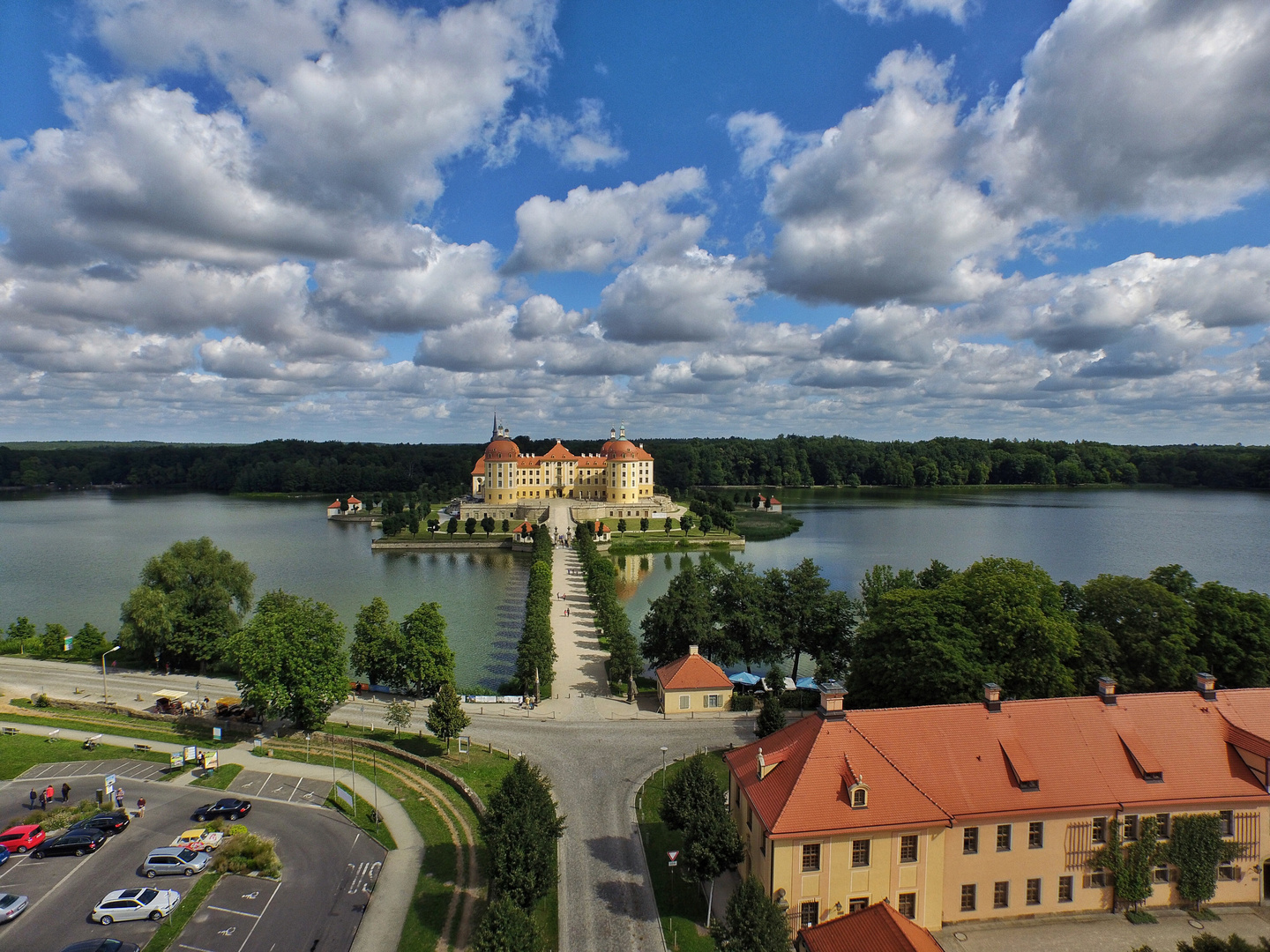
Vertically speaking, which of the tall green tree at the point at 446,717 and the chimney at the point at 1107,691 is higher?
the chimney at the point at 1107,691

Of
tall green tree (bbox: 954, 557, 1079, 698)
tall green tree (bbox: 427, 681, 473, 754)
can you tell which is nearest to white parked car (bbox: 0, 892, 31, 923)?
tall green tree (bbox: 427, 681, 473, 754)

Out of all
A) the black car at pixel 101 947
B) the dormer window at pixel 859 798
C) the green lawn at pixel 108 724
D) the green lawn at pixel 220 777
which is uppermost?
the dormer window at pixel 859 798

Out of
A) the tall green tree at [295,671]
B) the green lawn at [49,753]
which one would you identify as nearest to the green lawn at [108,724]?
Result: the green lawn at [49,753]

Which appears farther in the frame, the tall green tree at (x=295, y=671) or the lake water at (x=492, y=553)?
the lake water at (x=492, y=553)

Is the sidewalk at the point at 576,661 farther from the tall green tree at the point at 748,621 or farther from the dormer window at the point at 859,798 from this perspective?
the dormer window at the point at 859,798

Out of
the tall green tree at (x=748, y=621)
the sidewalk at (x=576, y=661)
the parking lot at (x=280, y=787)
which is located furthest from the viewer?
the tall green tree at (x=748, y=621)

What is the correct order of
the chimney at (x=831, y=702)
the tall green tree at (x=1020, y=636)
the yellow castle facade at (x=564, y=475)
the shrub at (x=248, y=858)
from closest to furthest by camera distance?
the chimney at (x=831, y=702) < the shrub at (x=248, y=858) < the tall green tree at (x=1020, y=636) < the yellow castle facade at (x=564, y=475)

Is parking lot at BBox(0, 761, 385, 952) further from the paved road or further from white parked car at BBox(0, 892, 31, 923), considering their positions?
the paved road
